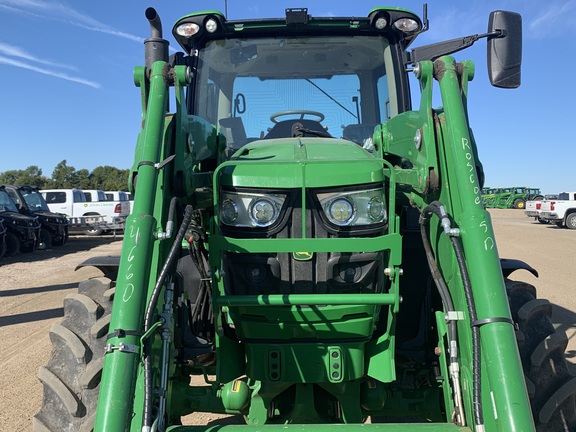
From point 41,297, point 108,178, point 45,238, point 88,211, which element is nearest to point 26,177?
point 108,178

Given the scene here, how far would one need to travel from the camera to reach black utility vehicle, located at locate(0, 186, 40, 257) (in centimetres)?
1498

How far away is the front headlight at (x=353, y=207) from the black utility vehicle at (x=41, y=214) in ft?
53.3

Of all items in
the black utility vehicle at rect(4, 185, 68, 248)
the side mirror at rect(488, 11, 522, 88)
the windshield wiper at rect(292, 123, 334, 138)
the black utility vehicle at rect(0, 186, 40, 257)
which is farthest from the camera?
the black utility vehicle at rect(4, 185, 68, 248)

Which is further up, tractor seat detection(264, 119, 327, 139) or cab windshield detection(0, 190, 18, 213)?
tractor seat detection(264, 119, 327, 139)

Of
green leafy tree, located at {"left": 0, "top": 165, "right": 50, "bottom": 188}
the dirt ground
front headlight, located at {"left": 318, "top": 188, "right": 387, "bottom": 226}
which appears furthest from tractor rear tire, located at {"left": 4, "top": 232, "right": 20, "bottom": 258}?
green leafy tree, located at {"left": 0, "top": 165, "right": 50, "bottom": 188}

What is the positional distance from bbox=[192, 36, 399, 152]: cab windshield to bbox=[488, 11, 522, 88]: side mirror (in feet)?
3.31

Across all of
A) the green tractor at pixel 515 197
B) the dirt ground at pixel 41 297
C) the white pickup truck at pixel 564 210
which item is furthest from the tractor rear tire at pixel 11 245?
the green tractor at pixel 515 197

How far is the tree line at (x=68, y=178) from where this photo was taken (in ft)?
190

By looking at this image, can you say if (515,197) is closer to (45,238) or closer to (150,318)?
(45,238)

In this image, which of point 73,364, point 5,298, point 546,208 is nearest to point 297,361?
point 73,364

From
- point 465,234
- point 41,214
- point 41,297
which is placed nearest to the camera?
point 465,234

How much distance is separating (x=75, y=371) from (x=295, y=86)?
7.93ft

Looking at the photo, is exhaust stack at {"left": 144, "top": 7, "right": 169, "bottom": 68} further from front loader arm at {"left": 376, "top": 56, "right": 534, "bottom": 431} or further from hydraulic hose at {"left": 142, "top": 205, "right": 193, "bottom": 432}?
front loader arm at {"left": 376, "top": 56, "right": 534, "bottom": 431}

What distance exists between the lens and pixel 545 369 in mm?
2645
